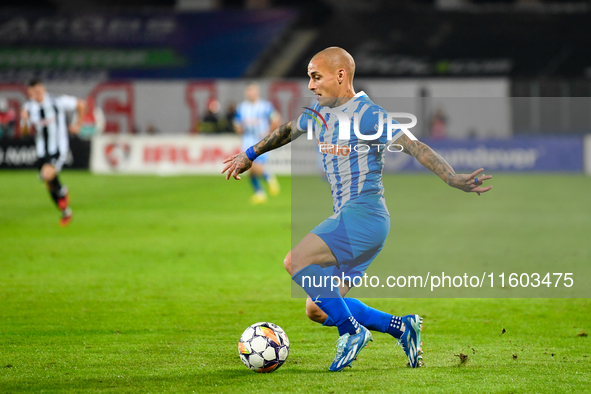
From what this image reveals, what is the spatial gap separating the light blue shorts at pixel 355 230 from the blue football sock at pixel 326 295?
103 mm

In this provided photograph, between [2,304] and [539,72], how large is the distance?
93.0 ft

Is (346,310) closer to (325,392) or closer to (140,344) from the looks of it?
(325,392)

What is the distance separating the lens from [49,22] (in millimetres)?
33531

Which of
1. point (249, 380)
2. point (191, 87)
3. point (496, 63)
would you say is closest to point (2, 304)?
point (249, 380)

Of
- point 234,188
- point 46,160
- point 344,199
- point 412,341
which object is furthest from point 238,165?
point 234,188

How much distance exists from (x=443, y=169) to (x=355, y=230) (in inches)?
25.5

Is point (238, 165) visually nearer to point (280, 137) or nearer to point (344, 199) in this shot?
point (280, 137)

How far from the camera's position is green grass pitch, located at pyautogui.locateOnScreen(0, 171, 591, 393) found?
183 inches

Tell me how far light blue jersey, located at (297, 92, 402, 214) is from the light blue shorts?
0.20 feet

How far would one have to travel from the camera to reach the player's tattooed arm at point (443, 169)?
4.40 meters

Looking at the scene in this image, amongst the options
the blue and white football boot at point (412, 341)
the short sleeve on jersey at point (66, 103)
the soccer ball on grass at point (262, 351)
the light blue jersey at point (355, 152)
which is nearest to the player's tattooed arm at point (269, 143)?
the light blue jersey at point (355, 152)

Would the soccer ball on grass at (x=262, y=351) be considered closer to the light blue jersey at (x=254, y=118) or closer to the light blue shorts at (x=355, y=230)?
the light blue shorts at (x=355, y=230)

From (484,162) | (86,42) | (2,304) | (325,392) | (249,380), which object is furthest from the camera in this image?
(86,42)

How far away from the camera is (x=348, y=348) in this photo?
4719 mm
